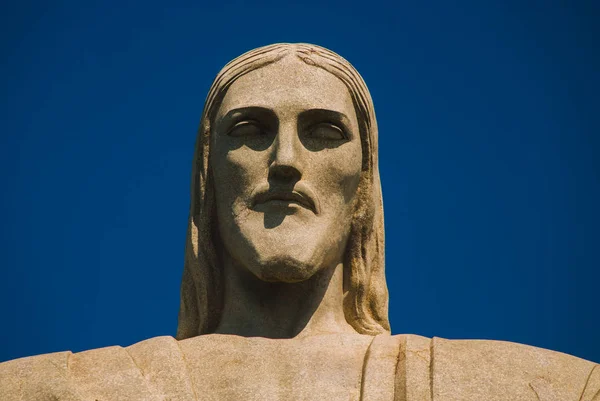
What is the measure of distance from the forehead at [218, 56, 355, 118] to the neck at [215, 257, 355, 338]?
4.88ft

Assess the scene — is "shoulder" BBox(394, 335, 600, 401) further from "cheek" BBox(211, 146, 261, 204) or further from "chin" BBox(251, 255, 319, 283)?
"cheek" BBox(211, 146, 261, 204)

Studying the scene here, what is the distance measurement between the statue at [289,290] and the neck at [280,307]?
0.04 ft

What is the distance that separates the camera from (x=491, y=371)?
1523cm

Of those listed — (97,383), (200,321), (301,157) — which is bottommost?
(97,383)

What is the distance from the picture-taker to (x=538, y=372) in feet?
50.2

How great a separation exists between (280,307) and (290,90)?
198 centimetres

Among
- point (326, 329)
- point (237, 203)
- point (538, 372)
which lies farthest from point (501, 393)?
point (237, 203)

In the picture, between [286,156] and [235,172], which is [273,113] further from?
[235,172]

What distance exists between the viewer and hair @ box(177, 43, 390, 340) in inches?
675

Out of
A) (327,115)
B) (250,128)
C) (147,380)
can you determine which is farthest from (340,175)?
(147,380)

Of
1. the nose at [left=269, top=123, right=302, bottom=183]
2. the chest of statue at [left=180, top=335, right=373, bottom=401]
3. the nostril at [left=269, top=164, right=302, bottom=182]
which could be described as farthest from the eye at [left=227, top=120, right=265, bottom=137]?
the chest of statue at [left=180, top=335, right=373, bottom=401]

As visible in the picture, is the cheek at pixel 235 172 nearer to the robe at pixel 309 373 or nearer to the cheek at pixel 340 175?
the cheek at pixel 340 175

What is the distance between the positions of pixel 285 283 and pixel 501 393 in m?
2.53

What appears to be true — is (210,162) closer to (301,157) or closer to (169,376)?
(301,157)
